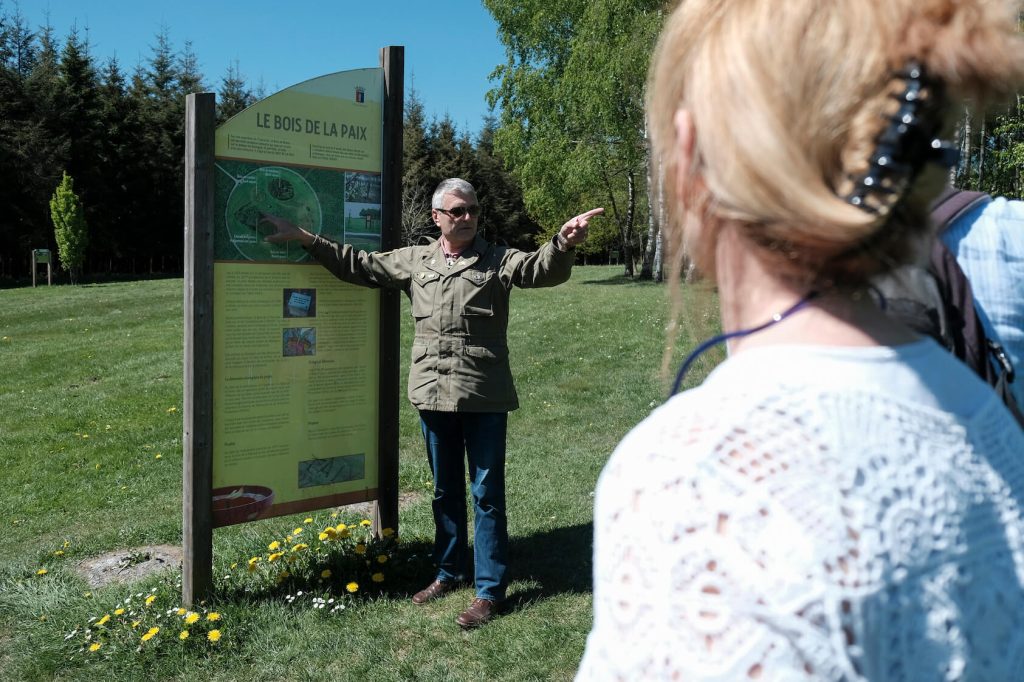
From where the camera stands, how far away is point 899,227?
93cm

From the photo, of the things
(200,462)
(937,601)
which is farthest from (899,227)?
(200,462)

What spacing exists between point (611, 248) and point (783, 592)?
6378 cm

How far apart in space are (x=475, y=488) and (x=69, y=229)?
37028 mm

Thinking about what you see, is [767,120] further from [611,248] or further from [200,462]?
[611,248]

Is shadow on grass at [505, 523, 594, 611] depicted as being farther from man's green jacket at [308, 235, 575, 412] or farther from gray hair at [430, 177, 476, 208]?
gray hair at [430, 177, 476, 208]

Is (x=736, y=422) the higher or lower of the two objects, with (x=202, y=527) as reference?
higher

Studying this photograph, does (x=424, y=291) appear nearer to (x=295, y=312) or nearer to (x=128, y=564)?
(x=295, y=312)

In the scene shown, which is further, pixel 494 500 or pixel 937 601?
pixel 494 500

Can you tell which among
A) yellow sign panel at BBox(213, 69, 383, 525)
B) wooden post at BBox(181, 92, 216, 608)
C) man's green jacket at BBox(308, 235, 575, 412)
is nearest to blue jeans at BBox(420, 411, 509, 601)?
man's green jacket at BBox(308, 235, 575, 412)

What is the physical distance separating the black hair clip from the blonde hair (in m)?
0.01

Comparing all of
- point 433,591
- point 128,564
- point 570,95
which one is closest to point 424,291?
point 433,591

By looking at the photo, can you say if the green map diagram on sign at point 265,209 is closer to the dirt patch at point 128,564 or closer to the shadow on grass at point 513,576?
the shadow on grass at point 513,576

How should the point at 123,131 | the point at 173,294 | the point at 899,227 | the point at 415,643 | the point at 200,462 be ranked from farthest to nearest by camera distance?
the point at 123,131 → the point at 173,294 → the point at 200,462 → the point at 415,643 → the point at 899,227

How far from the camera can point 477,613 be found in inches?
179
